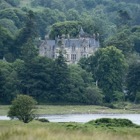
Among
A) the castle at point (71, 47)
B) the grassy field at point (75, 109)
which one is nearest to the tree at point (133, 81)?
the grassy field at point (75, 109)

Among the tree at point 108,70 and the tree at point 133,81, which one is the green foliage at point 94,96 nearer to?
the tree at point 108,70

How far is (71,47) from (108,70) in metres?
19.0

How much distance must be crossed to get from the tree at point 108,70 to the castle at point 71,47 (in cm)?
1180

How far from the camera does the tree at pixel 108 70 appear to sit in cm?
10425

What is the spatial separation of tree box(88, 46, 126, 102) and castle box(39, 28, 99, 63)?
38.7ft

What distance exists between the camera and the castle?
124 meters

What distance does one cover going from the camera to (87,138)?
2372cm

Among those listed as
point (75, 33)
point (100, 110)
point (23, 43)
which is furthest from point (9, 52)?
point (100, 110)

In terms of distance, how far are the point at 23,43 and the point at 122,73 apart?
20752 mm

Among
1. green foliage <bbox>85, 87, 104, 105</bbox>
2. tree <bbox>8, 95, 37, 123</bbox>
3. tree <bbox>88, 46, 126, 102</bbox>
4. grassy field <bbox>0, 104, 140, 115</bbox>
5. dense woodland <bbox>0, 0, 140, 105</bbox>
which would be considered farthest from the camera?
tree <bbox>88, 46, 126, 102</bbox>

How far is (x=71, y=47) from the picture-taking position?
125375 mm

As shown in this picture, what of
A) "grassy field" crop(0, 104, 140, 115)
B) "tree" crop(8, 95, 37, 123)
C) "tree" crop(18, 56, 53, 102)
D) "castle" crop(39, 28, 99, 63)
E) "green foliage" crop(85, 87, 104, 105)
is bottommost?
"tree" crop(8, 95, 37, 123)

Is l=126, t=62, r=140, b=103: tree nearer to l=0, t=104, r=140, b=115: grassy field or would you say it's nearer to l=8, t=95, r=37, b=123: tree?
l=0, t=104, r=140, b=115: grassy field

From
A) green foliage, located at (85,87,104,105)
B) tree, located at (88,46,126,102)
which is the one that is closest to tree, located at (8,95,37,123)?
green foliage, located at (85,87,104,105)
